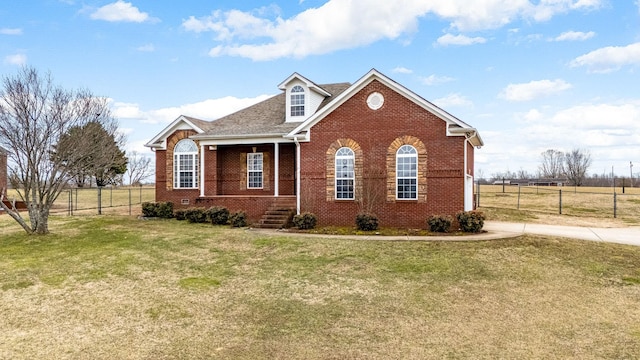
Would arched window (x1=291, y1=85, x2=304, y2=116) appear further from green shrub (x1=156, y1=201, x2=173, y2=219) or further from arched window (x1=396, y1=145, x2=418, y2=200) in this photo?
green shrub (x1=156, y1=201, x2=173, y2=219)

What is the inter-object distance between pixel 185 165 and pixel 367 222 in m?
11.2

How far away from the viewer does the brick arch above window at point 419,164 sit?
54.2 feet

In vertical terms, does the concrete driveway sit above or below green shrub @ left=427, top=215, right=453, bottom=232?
below

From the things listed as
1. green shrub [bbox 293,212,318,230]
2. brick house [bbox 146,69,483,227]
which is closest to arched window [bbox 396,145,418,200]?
brick house [bbox 146,69,483,227]

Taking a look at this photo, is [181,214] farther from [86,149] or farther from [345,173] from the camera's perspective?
[345,173]

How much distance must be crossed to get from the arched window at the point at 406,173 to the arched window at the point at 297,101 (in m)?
6.65

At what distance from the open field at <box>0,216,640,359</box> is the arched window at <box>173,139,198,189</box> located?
832cm

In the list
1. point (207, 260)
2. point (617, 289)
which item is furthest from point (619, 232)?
point (207, 260)

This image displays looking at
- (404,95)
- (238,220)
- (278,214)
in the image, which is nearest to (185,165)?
(238,220)

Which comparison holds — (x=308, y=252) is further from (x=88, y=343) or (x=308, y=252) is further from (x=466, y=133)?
(x=466, y=133)

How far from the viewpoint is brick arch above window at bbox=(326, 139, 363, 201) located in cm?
1734

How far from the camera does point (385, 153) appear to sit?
55.8 ft

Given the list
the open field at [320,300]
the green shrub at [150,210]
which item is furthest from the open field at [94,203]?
the open field at [320,300]

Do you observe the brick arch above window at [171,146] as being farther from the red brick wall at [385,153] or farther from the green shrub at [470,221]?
the green shrub at [470,221]
